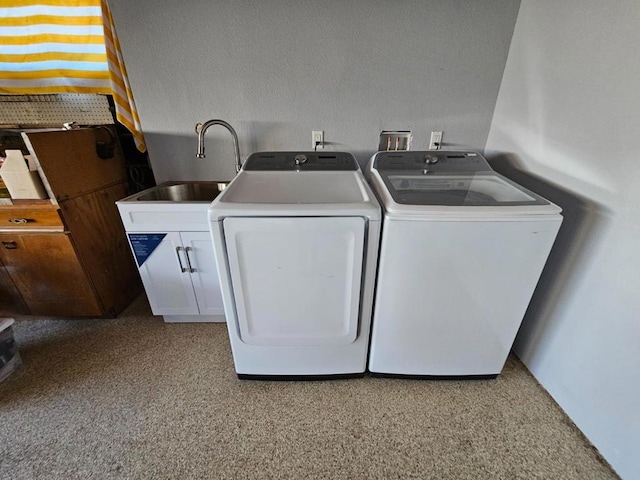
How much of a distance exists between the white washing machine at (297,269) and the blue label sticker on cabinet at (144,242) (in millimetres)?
615

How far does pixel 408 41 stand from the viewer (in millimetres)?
1622

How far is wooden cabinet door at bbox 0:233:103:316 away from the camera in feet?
5.10

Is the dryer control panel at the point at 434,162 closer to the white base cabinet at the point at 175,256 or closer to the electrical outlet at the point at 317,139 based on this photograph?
the electrical outlet at the point at 317,139

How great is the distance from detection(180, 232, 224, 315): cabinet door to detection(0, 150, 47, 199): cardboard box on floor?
0.75 metres

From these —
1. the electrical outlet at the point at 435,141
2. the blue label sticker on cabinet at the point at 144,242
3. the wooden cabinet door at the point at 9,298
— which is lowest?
the wooden cabinet door at the point at 9,298

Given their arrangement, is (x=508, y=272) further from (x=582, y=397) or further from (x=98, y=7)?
(x=98, y=7)

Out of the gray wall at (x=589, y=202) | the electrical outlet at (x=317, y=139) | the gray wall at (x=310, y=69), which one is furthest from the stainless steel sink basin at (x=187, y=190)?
the gray wall at (x=589, y=202)

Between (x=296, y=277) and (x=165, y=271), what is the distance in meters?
0.98

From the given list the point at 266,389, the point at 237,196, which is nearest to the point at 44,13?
the point at 237,196

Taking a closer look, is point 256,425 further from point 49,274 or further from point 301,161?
point 49,274

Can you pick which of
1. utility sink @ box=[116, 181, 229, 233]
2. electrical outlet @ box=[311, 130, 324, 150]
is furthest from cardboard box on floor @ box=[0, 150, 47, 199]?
electrical outlet @ box=[311, 130, 324, 150]

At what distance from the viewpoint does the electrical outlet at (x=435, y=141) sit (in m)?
1.84

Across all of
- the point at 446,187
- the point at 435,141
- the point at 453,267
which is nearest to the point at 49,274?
the point at 453,267

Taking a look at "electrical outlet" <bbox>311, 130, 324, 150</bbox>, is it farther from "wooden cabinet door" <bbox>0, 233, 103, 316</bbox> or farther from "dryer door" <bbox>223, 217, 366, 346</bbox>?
"wooden cabinet door" <bbox>0, 233, 103, 316</bbox>
